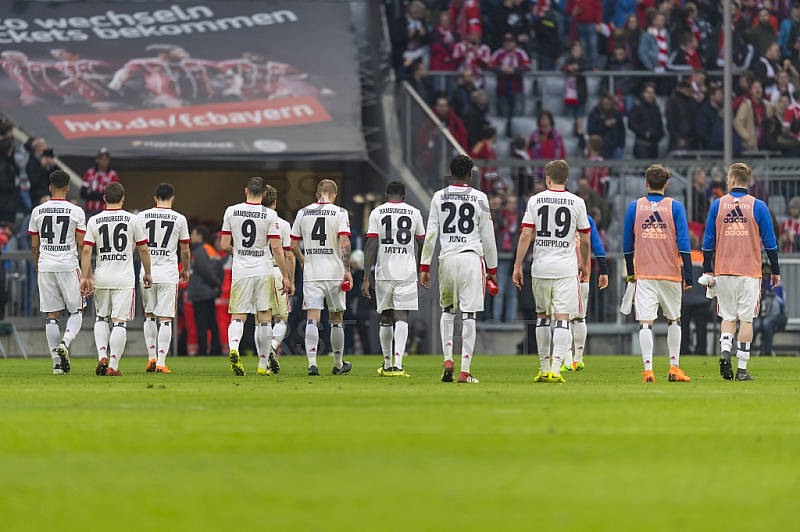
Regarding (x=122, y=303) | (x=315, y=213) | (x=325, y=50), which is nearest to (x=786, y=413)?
(x=315, y=213)

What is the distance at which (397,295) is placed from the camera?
15.7 m

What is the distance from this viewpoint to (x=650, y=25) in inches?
1209

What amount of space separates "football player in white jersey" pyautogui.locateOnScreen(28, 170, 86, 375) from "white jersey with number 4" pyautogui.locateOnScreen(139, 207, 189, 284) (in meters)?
0.82

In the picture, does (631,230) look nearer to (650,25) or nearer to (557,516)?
(557,516)

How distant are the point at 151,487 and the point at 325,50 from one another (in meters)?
24.0

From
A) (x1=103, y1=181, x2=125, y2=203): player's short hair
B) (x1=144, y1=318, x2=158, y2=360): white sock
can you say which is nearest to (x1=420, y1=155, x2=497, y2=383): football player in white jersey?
(x1=103, y1=181, x2=125, y2=203): player's short hair

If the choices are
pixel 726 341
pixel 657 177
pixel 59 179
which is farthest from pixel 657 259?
pixel 59 179

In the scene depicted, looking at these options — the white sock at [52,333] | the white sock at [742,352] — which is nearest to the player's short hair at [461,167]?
the white sock at [742,352]

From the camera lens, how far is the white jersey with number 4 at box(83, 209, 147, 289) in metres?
16.3

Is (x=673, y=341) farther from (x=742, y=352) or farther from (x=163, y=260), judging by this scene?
(x=163, y=260)

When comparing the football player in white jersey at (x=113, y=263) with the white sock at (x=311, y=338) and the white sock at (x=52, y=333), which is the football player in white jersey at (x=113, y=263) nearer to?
the white sock at (x=52, y=333)

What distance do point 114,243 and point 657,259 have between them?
621 cm

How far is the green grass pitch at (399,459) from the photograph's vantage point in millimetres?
5301

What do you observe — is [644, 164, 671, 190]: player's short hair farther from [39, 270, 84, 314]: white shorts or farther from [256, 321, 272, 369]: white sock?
[39, 270, 84, 314]: white shorts
